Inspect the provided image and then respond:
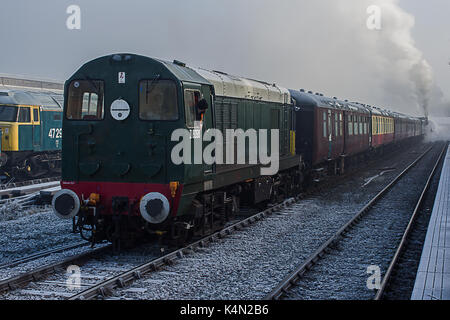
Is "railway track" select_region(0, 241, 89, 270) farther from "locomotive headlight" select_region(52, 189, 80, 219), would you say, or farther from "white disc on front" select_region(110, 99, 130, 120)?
"white disc on front" select_region(110, 99, 130, 120)

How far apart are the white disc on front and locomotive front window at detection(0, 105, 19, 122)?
577 inches

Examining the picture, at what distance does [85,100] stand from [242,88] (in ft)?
13.5

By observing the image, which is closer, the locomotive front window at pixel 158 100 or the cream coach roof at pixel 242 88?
the locomotive front window at pixel 158 100

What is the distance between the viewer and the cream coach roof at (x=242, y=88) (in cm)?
1131

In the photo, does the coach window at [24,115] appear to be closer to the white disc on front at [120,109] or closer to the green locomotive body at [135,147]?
the green locomotive body at [135,147]

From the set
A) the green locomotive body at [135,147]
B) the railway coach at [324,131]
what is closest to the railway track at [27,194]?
the green locomotive body at [135,147]

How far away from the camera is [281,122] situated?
15758mm

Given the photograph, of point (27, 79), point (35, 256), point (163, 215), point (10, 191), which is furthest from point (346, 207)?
point (27, 79)

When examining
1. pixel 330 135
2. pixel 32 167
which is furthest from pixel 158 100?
pixel 32 167

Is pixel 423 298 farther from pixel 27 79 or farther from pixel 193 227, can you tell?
pixel 27 79

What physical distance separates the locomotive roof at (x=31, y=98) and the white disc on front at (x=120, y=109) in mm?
14800

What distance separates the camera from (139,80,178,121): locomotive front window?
9.51m

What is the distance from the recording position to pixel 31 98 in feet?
78.5

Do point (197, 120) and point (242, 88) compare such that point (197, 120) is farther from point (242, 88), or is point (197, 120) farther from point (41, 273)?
point (41, 273)
